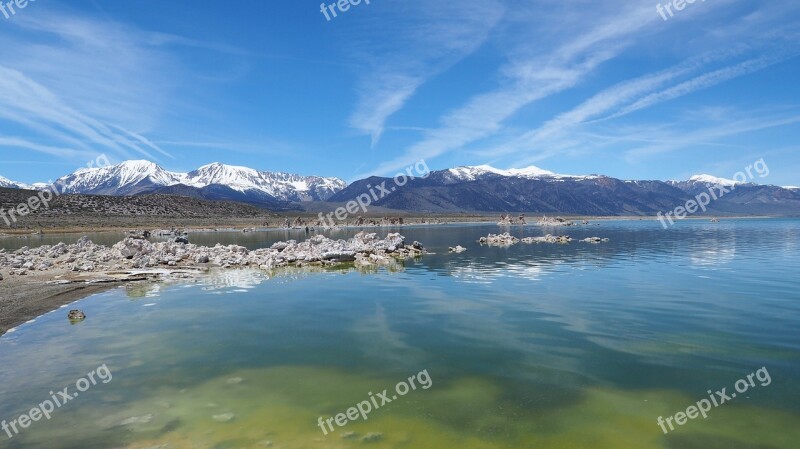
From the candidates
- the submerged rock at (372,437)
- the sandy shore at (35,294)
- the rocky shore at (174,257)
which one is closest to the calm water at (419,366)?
the submerged rock at (372,437)

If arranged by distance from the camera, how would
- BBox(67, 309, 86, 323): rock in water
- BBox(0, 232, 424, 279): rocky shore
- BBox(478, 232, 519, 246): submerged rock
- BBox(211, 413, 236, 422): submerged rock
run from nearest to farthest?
BBox(211, 413, 236, 422): submerged rock → BBox(67, 309, 86, 323): rock in water → BBox(0, 232, 424, 279): rocky shore → BBox(478, 232, 519, 246): submerged rock

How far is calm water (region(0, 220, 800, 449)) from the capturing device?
8.82 meters

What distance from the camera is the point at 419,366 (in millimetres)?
12711

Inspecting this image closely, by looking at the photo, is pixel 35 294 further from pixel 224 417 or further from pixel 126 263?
pixel 224 417

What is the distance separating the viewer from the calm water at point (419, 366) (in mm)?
8820

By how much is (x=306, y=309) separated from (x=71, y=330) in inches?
355

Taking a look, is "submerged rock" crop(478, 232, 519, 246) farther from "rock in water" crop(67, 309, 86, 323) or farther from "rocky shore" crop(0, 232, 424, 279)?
"rock in water" crop(67, 309, 86, 323)

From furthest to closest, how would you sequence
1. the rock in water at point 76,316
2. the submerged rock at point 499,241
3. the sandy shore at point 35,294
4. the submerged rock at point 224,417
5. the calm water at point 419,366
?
the submerged rock at point 499,241 → the sandy shore at point 35,294 → the rock in water at point 76,316 → the submerged rock at point 224,417 → the calm water at point 419,366

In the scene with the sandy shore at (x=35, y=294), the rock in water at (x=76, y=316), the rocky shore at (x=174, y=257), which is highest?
the rocky shore at (x=174, y=257)

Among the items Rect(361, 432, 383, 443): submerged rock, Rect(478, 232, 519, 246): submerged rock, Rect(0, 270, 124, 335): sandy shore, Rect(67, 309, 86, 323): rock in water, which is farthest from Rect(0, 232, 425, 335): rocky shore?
Rect(478, 232, 519, 246): submerged rock

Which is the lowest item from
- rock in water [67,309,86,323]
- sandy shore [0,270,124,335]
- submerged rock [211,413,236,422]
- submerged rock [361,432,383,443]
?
submerged rock [361,432,383,443]

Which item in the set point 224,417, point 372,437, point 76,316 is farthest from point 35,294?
point 372,437

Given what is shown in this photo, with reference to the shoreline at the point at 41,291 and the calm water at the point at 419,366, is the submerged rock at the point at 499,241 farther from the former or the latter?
the shoreline at the point at 41,291

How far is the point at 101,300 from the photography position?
74.6 ft
